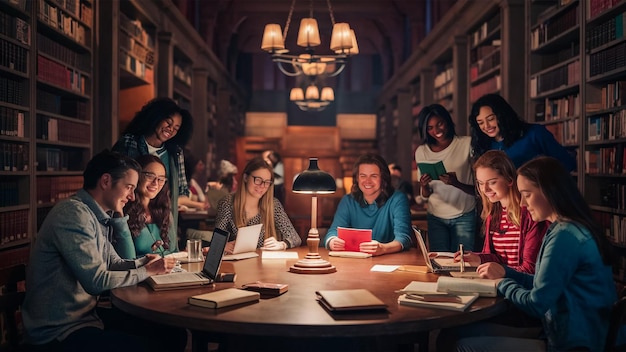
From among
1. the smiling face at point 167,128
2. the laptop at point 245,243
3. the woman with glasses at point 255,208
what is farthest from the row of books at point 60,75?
the laptop at point 245,243

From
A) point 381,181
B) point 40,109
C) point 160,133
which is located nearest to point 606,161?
point 381,181

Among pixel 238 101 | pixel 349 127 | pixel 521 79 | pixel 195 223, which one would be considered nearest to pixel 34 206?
pixel 195 223

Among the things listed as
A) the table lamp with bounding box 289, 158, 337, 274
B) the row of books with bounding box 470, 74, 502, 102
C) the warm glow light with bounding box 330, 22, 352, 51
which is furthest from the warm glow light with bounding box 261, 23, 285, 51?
the table lamp with bounding box 289, 158, 337, 274

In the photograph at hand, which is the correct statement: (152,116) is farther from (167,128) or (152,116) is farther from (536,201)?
(536,201)

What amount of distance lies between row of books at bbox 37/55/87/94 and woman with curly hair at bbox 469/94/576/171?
135 inches

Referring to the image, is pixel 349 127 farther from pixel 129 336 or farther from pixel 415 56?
pixel 129 336

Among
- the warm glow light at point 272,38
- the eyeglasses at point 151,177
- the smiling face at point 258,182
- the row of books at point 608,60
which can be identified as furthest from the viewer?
the warm glow light at point 272,38

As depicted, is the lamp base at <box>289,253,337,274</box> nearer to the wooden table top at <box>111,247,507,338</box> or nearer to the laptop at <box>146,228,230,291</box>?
the wooden table top at <box>111,247,507,338</box>

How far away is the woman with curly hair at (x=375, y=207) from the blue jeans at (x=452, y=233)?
0.37 metres

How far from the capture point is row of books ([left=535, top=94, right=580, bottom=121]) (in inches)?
220

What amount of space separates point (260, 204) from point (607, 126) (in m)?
2.86

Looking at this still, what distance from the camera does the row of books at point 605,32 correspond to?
4.63 metres

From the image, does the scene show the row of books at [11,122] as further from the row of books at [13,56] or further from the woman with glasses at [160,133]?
the woman with glasses at [160,133]

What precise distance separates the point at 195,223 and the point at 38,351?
15.1 ft
